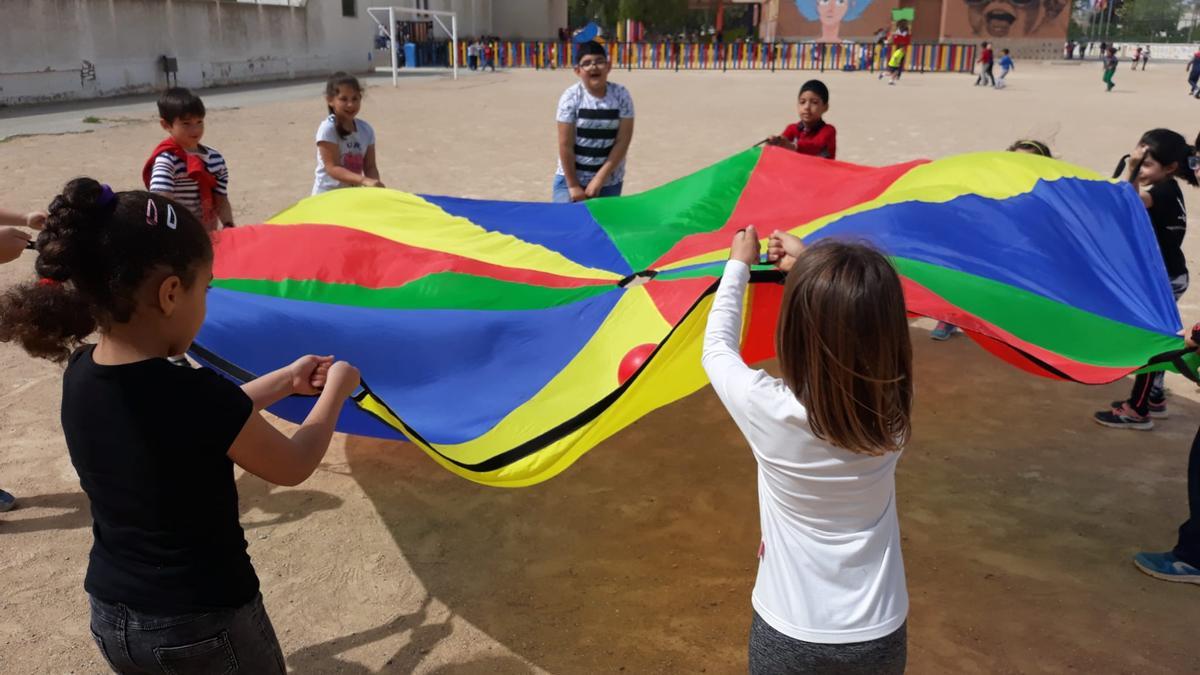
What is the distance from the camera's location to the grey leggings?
1.31m

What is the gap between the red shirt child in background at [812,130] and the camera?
12.9 feet

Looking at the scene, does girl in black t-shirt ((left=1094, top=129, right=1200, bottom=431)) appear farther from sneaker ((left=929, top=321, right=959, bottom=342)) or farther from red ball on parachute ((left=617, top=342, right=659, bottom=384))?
red ball on parachute ((left=617, top=342, right=659, bottom=384))

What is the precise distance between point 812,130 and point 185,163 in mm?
2682

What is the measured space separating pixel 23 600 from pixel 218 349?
32.3 inches

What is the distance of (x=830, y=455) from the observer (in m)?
1.26

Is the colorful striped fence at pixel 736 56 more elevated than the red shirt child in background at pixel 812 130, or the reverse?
the colorful striped fence at pixel 736 56

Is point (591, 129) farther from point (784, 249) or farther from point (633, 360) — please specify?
point (784, 249)

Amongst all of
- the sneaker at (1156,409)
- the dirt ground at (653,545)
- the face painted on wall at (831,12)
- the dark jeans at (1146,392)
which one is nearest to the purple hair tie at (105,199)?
the dirt ground at (653,545)

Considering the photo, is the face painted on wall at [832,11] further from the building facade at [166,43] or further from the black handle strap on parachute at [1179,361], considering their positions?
the black handle strap on parachute at [1179,361]

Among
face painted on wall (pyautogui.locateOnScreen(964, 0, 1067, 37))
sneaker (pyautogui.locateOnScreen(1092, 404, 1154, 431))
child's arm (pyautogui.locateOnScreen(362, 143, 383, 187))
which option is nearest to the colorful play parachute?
child's arm (pyautogui.locateOnScreen(362, 143, 383, 187))

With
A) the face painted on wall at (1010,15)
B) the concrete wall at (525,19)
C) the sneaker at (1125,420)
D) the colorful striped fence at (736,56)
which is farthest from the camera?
the concrete wall at (525,19)

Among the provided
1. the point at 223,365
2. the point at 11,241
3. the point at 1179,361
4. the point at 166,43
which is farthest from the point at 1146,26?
the point at 11,241

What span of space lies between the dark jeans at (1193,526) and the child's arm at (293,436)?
220cm

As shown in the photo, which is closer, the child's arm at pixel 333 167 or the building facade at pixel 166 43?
the child's arm at pixel 333 167
